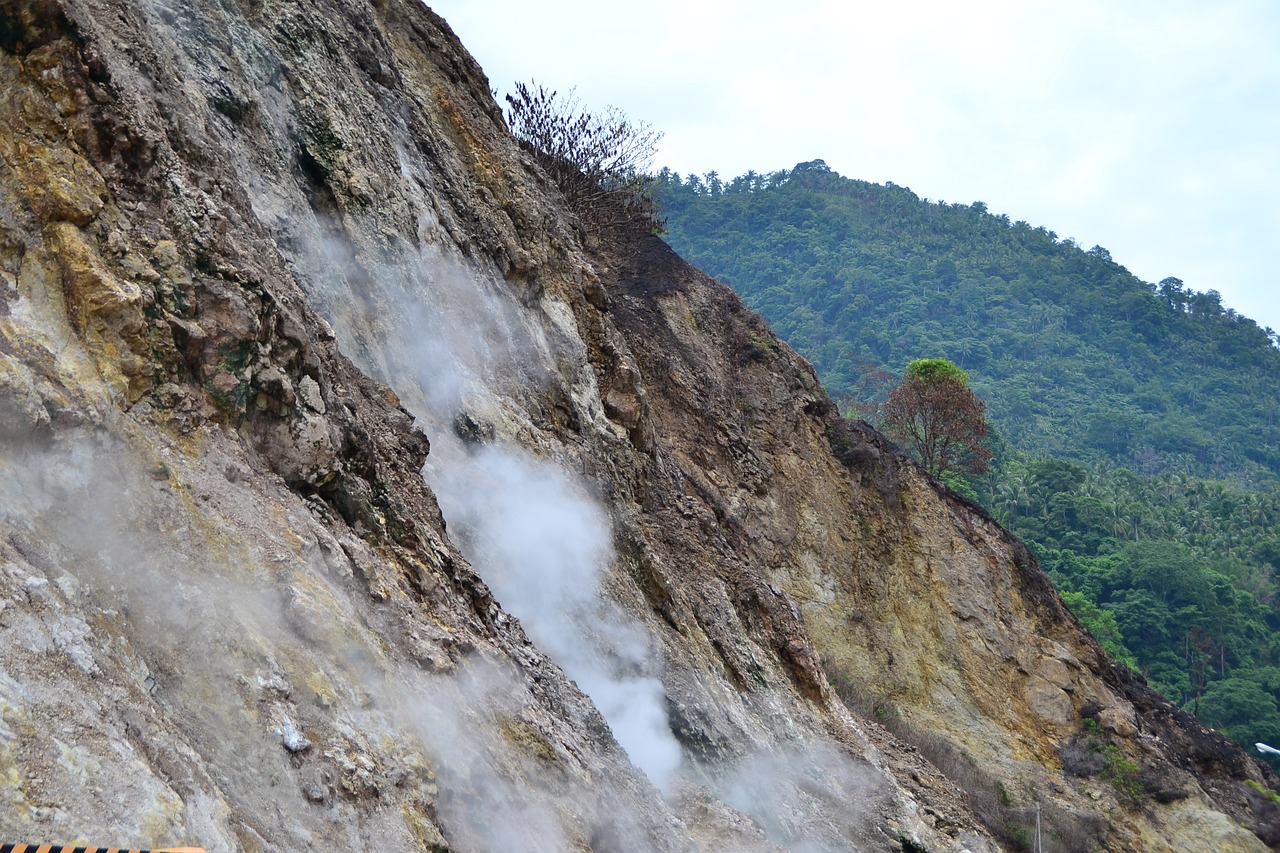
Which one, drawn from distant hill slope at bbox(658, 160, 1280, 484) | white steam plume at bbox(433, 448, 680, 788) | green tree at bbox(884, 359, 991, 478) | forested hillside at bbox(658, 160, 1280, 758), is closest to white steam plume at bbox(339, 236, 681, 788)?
white steam plume at bbox(433, 448, 680, 788)

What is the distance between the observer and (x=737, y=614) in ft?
45.7

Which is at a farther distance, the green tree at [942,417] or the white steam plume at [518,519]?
the green tree at [942,417]

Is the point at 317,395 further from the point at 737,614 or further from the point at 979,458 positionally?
the point at 979,458

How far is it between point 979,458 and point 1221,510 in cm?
3740

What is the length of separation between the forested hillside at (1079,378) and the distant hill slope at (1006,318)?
208mm

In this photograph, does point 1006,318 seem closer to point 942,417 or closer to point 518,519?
point 942,417

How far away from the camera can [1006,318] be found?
9800 centimetres

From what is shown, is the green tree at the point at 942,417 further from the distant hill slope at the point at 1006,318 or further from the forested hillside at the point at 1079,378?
the distant hill slope at the point at 1006,318

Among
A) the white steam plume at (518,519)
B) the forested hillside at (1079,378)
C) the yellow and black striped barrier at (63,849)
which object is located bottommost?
the yellow and black striped barrier at (63,849)

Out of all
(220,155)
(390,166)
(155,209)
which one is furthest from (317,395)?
(390,166)

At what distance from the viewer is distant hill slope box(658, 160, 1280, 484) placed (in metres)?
81.4

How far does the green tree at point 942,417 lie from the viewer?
30.3 meters

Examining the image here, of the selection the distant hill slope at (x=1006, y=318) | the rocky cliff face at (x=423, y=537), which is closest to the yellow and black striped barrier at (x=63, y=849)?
the rocky cliff face at (x=423, y=537)

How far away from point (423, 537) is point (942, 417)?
24.4 m
